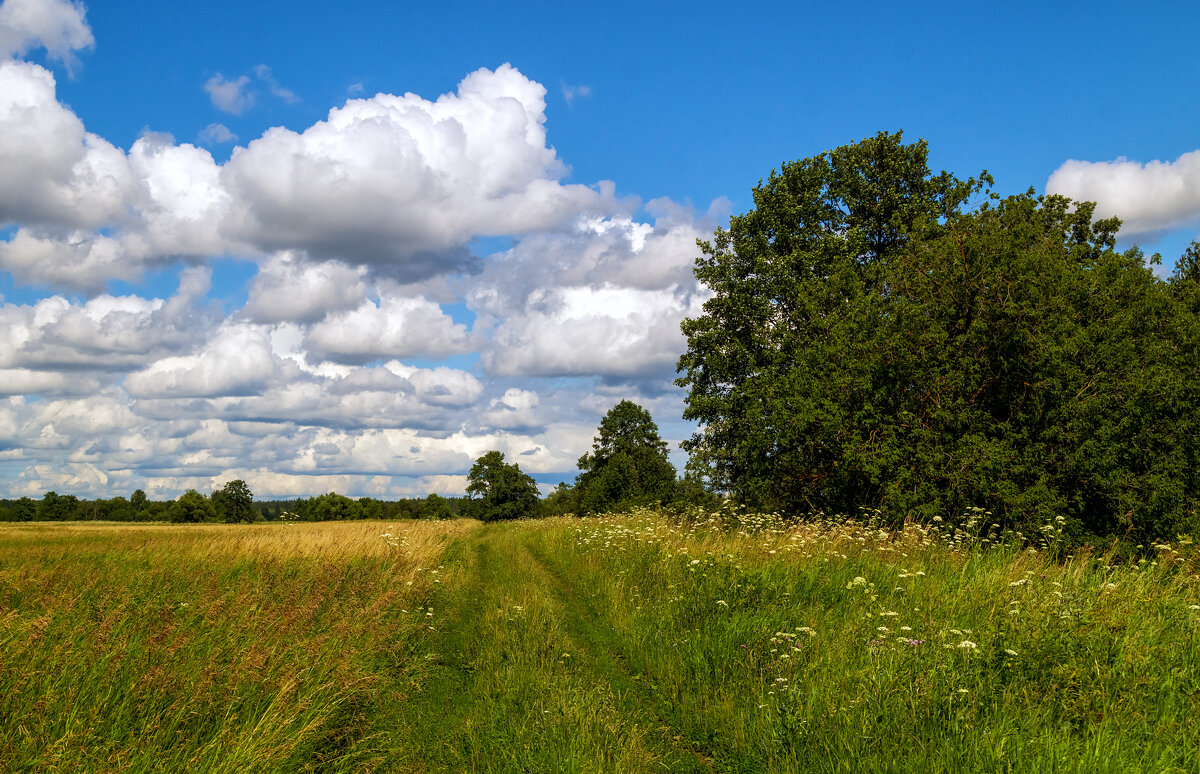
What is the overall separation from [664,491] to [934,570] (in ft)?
190

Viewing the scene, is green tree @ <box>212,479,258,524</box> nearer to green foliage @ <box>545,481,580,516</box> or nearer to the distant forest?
the distant forest

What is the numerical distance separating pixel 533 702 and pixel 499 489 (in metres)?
88.7

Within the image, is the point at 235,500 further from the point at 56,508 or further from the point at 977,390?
the point at 977,390

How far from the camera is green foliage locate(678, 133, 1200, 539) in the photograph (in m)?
15.2

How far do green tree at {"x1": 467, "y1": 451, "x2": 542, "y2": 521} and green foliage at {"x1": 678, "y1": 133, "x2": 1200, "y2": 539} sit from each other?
71390 millimetres

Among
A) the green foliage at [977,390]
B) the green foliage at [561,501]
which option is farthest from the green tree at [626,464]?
the green foliage at [977,390]

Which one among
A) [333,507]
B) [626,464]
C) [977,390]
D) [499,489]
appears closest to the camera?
[977,390]

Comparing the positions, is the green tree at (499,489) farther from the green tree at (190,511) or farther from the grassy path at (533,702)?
the grassy path at (533,702)

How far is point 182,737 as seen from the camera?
16.1ft

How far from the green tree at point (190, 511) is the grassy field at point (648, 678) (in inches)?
3851

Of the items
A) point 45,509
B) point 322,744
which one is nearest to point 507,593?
point 322,744

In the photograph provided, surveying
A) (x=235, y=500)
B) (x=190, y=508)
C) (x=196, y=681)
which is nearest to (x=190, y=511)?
(x=190, y=508)

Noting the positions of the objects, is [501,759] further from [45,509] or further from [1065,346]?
[45,509]

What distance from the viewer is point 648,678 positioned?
297 inches
